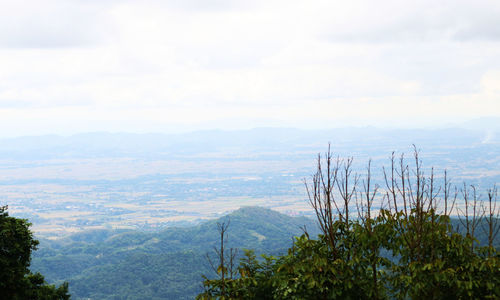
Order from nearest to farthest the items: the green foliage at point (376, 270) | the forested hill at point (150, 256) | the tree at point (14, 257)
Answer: the green foliage at point (376, 270) < the tree at point (14, 257) < the forested hill at point (150, 256)

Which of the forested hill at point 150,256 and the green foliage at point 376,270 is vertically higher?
the green foliage at point 376,270

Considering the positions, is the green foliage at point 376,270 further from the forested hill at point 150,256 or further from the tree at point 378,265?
the forested hill at point 150,256

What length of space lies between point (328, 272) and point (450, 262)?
1793 mm

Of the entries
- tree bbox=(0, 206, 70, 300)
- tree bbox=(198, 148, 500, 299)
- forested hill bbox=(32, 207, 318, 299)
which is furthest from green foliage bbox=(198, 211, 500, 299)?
forested hill bbox=(32, 207, 318, 299)

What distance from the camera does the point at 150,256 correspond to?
107562 mm

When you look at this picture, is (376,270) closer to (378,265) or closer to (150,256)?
(378,265)

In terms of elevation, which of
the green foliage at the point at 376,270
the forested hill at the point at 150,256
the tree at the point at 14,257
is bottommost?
the forested hill at the point at 150,256

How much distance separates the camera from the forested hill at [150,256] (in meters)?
93.4

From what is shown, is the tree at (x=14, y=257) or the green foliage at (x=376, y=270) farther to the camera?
the tree at (x=14, y=257)

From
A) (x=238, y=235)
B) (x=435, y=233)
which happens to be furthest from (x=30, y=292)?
(x=238, y=235)

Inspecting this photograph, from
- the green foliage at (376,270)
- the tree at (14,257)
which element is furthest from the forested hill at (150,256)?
the green foliage at (376,270)

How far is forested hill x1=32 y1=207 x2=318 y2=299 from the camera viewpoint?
3679 inches

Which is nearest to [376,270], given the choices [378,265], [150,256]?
[378,265]

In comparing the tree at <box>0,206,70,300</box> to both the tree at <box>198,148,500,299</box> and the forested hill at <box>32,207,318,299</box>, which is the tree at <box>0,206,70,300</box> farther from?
the forested hill at <box>32,207,318,299</box>
